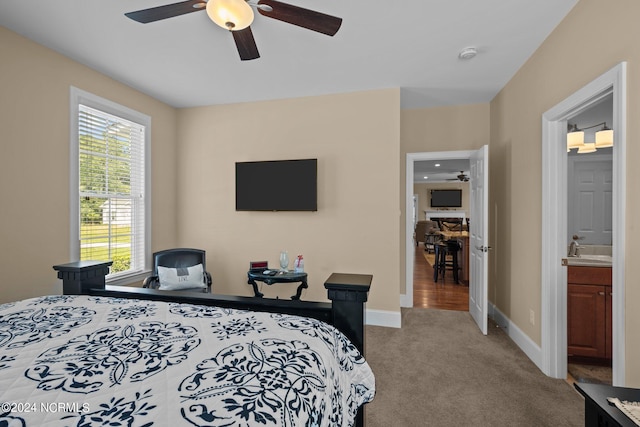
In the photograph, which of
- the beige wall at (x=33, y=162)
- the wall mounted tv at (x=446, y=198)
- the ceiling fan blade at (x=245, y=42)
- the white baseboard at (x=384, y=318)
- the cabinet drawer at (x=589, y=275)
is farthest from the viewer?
the wall mounted tv at (x=446, y=198)

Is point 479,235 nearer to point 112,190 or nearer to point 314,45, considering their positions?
point 314,45

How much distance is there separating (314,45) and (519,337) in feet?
10.8

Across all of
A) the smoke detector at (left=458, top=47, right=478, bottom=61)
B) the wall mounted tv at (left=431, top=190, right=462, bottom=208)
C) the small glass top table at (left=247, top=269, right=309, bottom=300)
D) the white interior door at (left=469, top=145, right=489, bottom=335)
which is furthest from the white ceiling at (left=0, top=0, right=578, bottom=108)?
the wall mounted tv at (left=431, top=190, right=462, bottom=208)

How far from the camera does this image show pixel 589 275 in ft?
7.98

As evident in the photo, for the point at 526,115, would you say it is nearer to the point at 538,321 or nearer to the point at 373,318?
the point at 538,321

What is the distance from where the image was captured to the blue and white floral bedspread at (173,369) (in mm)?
702

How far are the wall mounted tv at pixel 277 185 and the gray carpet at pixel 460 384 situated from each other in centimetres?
174

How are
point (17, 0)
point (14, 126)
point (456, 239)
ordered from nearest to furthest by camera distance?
point (17, 0), point (14, 126), point (456, 239)

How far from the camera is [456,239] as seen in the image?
Answer: 18.6ft

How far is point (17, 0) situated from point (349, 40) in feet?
7.58

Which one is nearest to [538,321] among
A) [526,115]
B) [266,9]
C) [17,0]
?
[526,115]

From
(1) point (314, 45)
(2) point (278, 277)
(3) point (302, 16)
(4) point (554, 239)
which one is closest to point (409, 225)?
(4) point (554, 239)

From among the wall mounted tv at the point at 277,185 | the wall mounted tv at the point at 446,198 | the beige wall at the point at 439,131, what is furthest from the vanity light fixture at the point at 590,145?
the wall mounted tv at the point at 446,198

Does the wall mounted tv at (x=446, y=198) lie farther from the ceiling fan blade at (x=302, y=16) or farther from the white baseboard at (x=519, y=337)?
the ceiling fan blade at (x=302, y=16)
